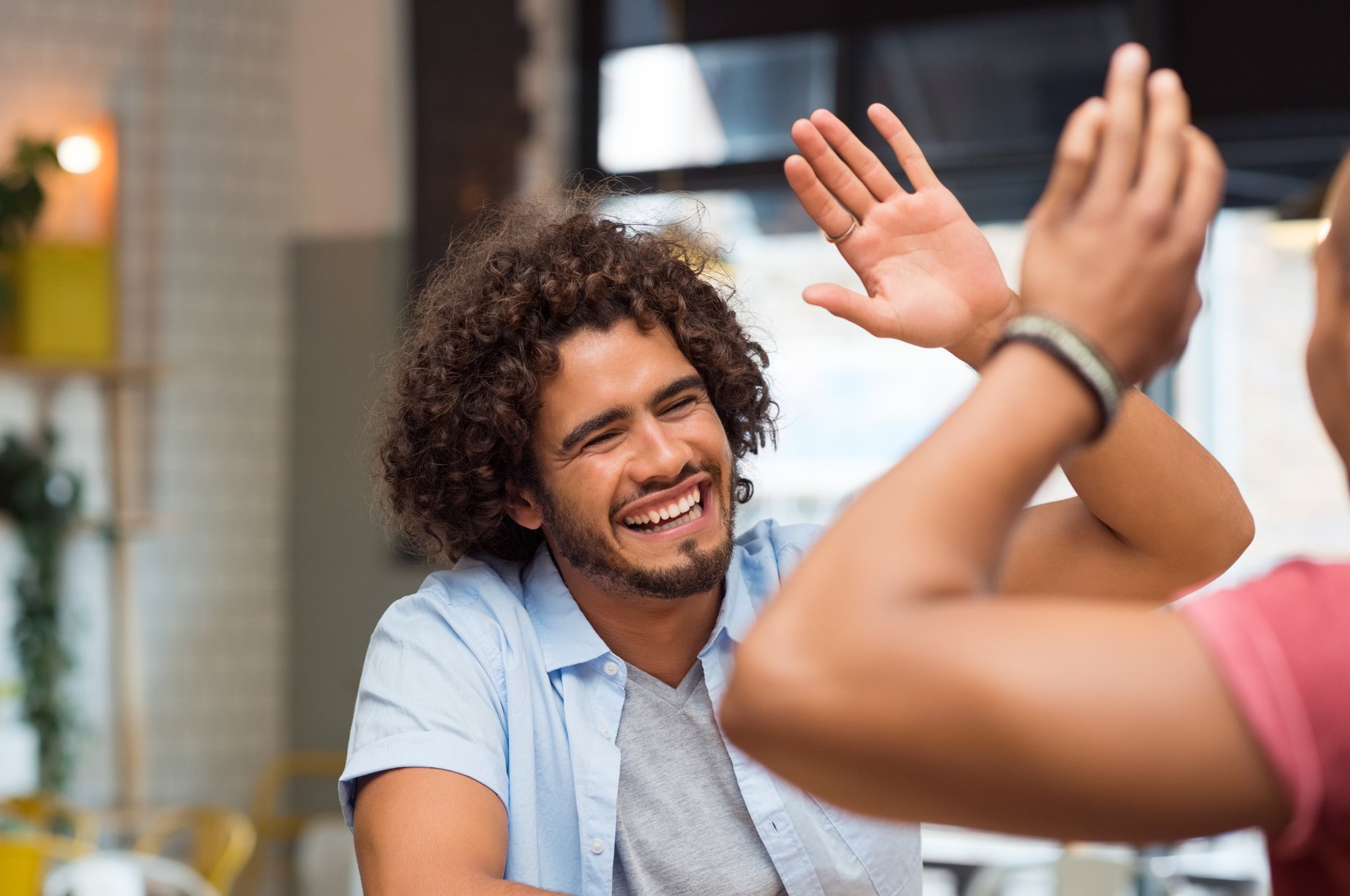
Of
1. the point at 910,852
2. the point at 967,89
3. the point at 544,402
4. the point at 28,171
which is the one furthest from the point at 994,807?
the point at 28,171

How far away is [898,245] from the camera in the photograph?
1337mm

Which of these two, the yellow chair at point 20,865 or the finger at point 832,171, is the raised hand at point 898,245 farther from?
the yellow chair at point 20,865

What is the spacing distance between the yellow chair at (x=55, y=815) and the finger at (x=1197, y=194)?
380 cm

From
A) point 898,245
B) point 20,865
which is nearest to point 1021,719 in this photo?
point 898,245

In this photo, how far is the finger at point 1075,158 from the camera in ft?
2.33

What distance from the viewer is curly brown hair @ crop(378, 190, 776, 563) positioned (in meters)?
1.69

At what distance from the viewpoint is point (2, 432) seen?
15.3 feet

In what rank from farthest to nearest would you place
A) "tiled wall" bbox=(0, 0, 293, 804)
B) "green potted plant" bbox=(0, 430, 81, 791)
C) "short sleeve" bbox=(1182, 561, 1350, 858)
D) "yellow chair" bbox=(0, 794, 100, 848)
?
"tiled wall" bbox=(0, 0, 293, 804) < "green potted plant" bbox=(0, 430, 81, 791) < "yellow chair" bbox=(0, 794, 100, 848) < "short sleeve" bbox=(1182, 561, 1350, 858)

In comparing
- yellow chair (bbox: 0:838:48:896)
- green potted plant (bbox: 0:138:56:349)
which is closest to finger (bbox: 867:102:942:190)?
yellow chair (bbox: 0:838:48:896)

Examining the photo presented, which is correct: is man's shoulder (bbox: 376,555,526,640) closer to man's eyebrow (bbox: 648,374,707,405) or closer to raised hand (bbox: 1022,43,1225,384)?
man's eyebrow (bbox: 648,374,707,405)

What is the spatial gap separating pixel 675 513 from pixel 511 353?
0.28 meters

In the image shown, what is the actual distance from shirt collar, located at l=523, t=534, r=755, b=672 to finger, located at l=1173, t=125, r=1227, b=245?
96 centimetres

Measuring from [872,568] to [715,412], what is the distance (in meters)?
1.06

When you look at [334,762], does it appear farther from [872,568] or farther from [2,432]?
[872,568]
